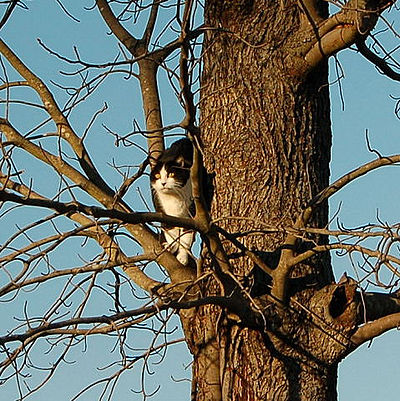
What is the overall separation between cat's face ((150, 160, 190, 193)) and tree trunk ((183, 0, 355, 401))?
2.66 ft

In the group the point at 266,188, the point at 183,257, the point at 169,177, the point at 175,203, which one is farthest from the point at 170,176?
the point at 266,188

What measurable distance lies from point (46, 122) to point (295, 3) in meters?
1.37

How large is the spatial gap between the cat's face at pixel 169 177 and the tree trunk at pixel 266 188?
2.66ft

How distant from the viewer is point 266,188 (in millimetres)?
4184

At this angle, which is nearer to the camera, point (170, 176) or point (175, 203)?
point (170, 176)

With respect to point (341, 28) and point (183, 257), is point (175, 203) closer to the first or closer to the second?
point (183, 257)

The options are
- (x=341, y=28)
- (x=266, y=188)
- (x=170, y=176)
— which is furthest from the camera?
(x=170, y=176)

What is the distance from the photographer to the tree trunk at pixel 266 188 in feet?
13.1

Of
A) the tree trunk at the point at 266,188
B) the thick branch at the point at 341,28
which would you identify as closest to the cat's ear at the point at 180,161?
the tree trunk at the point at 266,188

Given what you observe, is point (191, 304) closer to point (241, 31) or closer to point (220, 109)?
point (220, 109)

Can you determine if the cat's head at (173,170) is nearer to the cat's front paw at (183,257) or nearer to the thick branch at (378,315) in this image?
the cat's front paw at (183,257)

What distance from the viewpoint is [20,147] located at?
4.16 m

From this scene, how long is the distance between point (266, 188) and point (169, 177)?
3.97 feet

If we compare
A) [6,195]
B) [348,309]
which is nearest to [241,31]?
[348,309]
